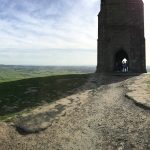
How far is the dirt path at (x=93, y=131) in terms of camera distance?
49.3 ft

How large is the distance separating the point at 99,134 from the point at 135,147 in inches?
95.4

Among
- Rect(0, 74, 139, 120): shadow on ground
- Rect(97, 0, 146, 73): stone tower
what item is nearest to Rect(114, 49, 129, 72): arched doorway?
Rect(97, 0, 146, 73): stone tower

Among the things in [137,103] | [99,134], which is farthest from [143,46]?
[99,134]

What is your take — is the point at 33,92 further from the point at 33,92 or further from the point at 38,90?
the point at 38,90

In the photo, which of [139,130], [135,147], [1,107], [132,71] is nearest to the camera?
[135,147]

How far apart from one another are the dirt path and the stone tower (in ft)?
40.3

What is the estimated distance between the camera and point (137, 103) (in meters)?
19.3

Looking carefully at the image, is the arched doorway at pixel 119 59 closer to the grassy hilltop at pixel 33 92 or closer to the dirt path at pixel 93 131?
the grassy hilltop at pixel 33 92

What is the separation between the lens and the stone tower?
107ft

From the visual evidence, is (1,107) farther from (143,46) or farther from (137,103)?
(143,46)

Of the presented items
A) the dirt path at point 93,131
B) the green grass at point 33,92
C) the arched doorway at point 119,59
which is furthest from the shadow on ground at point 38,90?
the arched doorway at point 119,59

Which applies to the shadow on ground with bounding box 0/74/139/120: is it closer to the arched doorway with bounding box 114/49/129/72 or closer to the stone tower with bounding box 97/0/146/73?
the stone tower with bounding box 97/0/146/73

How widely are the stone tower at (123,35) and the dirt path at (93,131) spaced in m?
12.3

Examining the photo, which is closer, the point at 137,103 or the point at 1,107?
the point at 137,103
